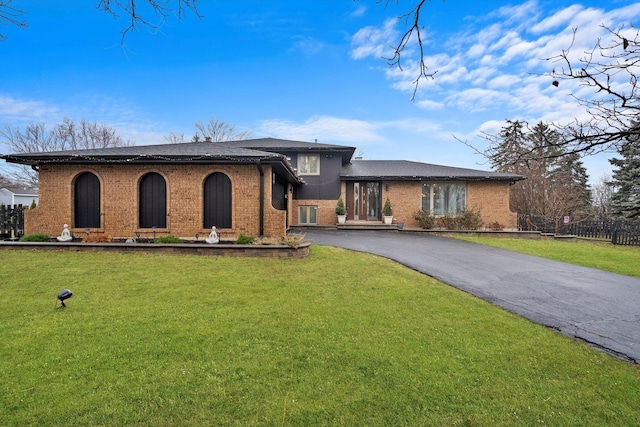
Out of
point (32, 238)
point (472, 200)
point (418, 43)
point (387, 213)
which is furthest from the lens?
point (472, 200)

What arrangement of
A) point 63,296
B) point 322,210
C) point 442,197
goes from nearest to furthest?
point 63,296 → point 442,197 → point 322,210

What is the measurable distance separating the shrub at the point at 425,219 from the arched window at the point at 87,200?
14.8 meters

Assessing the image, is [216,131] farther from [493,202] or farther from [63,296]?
[63,296]

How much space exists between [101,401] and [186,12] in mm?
3523

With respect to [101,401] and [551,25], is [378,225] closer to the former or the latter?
[551,25]

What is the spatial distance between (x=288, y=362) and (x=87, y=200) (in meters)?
11.5

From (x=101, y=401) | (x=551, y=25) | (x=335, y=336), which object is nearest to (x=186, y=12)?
(x=101, y=401)

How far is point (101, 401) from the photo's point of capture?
2322 millimetres

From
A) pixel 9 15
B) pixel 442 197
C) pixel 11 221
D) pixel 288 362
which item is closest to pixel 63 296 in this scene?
pixel 9 15

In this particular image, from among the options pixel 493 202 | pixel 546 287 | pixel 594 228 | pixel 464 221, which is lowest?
pixel 546 287

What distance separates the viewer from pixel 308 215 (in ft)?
58.2

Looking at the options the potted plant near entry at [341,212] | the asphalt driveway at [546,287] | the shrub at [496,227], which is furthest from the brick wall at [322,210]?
the shrub at [496,227]

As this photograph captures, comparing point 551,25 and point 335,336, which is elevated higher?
point 551,25

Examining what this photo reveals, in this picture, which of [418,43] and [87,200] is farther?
[87,200]
